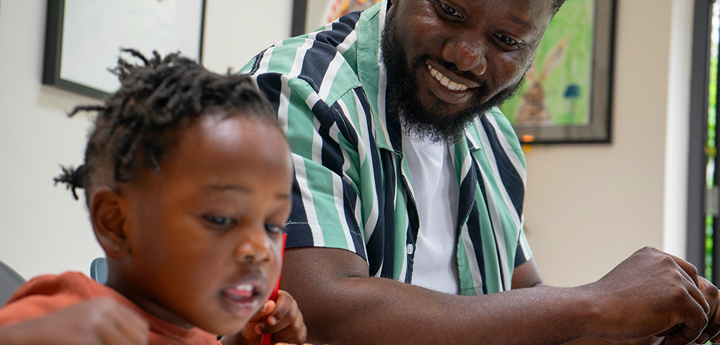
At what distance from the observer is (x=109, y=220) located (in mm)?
611

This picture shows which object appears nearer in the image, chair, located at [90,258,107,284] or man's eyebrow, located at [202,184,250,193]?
man's eyebrow, located at [202,184,250,193]

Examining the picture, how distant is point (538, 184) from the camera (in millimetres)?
3014

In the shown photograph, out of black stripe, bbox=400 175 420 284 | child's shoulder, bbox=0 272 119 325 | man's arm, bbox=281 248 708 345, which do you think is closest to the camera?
child's shoulder, bbox=0 272 119 325

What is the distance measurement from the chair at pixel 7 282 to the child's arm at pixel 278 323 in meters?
0.39

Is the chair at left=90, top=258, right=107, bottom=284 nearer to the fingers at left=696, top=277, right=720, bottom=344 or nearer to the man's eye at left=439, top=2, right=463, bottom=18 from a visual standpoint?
the man's eye at left=439, top=2, right=463, bottom=18

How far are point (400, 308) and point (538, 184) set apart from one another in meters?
2.23

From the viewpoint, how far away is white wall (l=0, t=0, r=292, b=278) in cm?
148

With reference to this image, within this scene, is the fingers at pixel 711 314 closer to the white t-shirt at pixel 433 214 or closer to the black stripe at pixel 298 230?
the white t-shirt at pixel 433 214

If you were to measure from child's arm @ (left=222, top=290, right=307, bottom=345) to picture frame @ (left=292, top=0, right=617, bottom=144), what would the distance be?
7.05ft

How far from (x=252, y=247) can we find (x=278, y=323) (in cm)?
19

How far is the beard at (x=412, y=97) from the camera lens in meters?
1.31

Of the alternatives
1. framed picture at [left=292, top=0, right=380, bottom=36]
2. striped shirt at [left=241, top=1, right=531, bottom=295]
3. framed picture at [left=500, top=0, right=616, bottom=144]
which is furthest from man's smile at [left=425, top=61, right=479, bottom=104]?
framed picture at [left=500, top=0, right=616, bottom=144]

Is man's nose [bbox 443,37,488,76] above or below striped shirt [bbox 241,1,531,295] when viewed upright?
above

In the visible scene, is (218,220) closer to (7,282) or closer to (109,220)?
(109,220)
